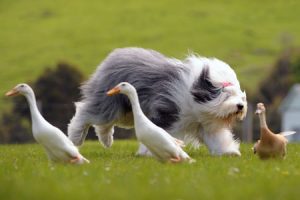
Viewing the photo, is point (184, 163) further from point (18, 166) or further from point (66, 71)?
point (66, 71)

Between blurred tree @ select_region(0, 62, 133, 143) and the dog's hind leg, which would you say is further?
blurred tree @ select_region(0, 62, 133, 143)

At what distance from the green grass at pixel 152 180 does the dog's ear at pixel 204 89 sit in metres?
1.68

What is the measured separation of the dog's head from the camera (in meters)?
12.4

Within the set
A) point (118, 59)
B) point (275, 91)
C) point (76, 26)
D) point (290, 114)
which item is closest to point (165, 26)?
point (76, 26)

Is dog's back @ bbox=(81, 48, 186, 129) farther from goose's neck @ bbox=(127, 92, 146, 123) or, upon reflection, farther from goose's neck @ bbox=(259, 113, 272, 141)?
goose's neck @ bbox=(127, 92, 146, 123)

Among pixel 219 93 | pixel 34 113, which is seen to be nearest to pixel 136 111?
pixel 34 113

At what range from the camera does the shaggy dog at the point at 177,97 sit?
1266 cm

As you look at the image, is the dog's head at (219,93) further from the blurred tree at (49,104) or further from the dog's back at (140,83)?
the blurred tree at (49,104)

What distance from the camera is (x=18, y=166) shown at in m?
10.2

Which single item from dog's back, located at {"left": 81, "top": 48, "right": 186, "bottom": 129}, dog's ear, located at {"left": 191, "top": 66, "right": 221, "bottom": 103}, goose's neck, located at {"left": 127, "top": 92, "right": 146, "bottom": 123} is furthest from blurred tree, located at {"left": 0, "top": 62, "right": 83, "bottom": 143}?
goose's neck, located at {"left": 127, "top": 92, "right": 146, "bottom": 123}

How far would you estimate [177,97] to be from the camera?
1288cm

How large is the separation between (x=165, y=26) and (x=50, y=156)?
77331 millimetres

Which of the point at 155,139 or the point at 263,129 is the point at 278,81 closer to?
the point at 263,129

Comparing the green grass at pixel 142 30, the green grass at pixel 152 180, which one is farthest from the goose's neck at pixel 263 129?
the green grass at pixel 142 30
